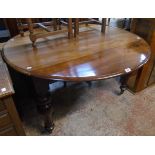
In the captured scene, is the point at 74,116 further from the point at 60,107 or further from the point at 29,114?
the point at 29,114

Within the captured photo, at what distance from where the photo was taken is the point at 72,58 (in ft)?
3.34

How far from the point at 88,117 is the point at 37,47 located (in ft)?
2.78

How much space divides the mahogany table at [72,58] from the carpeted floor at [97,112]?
0.22 metres

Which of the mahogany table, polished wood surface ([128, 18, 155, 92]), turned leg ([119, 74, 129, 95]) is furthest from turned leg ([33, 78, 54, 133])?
polished wood surface ([128, 18, 155, 92])

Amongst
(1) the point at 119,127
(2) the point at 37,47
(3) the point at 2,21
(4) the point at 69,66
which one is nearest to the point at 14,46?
(2) the point at 37,47

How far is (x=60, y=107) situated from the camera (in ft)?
5.36

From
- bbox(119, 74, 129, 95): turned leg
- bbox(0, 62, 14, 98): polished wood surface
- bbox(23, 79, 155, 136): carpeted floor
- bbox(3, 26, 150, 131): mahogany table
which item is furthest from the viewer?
bbox(119, 74, 129, 95): turned leg

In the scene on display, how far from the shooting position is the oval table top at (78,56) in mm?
885

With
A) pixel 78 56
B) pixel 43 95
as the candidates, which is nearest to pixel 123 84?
pixel 78 56

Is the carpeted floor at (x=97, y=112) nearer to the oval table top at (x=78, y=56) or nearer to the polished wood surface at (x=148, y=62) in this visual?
the polished wood surface at (x=148, y=62)

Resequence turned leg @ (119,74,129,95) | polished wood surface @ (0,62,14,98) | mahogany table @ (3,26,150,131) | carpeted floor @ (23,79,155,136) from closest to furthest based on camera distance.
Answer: polished wood surface @ (0,62,14,98) < mahogany table @ (3,26,150,131) < carpeted floor @ (23,79,155,136) < turned leg @ (119,74,129,95)

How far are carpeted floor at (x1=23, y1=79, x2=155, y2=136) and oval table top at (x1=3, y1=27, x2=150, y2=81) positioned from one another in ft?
2.35

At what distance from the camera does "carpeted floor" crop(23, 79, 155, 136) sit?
1.42 metres

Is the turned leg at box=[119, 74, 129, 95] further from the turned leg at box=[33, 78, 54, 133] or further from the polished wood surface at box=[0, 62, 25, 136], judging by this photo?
the polished wood surface at box=[0, 62, 25, 136]
